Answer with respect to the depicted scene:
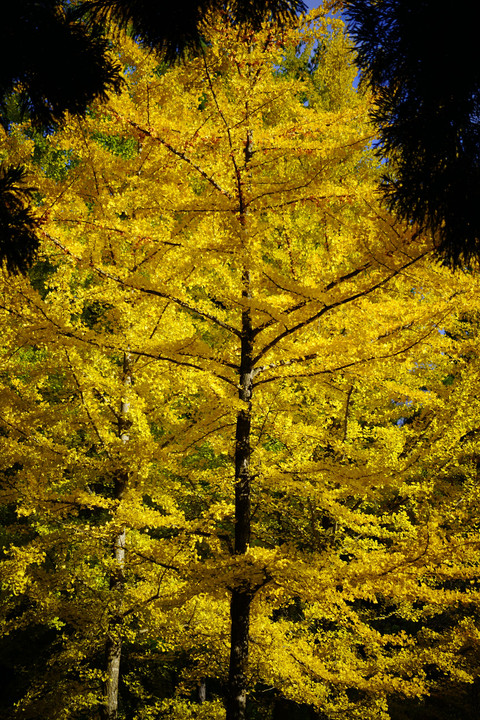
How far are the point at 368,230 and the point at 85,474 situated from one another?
4.44m

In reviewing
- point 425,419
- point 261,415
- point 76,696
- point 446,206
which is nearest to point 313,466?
point 261,415

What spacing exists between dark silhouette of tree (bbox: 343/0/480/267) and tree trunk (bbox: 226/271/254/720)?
215 cm

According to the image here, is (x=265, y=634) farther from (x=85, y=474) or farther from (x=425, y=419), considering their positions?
(x=425, y=419)

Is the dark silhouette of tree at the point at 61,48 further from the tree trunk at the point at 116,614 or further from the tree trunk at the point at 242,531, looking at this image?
the tree trunk at the point at 116,614

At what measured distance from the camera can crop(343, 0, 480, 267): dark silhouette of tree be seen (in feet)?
5.78

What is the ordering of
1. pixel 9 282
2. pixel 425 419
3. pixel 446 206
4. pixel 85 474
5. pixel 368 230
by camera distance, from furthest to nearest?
pixel 425 419, pixel 85 474, pixel 9 282, pixel 368 230, pixel 446 206

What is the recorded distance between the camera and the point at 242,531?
4.32m

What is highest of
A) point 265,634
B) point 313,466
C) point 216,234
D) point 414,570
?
point 216,234

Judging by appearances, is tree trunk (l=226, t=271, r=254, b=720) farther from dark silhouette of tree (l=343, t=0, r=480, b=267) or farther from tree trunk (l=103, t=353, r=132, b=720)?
dark silhouette of tree (l=343, t=0, r=480, b=267)

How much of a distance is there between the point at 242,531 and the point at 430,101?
139 inches

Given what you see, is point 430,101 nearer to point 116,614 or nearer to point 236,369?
point 236,369

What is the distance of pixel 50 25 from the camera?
1883 millimetres

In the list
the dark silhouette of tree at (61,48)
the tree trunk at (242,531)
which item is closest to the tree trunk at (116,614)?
the tree trunk at (242,531)

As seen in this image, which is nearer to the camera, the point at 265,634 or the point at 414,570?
the point at 414,570
